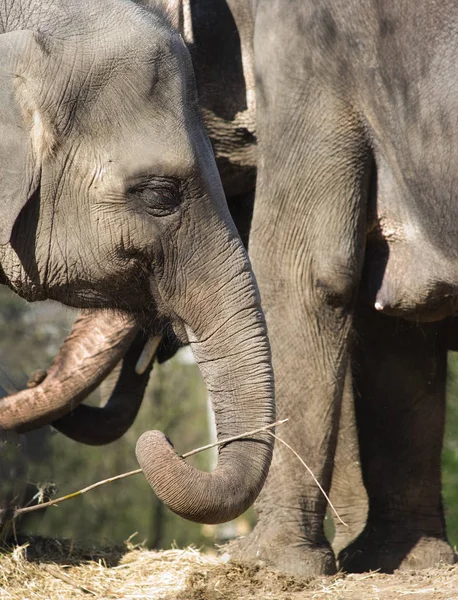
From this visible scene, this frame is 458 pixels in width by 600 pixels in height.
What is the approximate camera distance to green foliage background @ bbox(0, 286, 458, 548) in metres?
11.7

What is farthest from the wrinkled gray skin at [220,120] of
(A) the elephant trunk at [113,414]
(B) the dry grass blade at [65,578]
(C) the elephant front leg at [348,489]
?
(B) the dry grass blade at [65,578]

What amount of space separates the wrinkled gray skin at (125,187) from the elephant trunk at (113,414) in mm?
1676

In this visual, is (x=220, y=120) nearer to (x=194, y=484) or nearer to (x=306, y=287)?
(x=306, y=287)

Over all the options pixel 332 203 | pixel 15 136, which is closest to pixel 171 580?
pixel 332 203

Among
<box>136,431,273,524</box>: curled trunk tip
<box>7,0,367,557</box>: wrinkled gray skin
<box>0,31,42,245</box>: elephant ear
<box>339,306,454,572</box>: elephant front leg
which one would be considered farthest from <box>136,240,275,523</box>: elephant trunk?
<box>339,306,454,572</box>: elephant front leg

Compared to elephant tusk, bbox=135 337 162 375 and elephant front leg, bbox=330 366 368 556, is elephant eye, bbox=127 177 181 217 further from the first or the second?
elephant front leg, bbox=330 366 368 556

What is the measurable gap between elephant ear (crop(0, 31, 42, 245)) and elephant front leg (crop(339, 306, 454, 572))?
2.17m

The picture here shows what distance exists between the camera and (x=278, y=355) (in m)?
4.72

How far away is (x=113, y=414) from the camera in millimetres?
5328

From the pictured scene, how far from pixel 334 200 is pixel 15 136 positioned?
152 centimetres

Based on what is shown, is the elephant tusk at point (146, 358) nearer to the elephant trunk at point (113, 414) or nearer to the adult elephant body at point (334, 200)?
the elephant trunk at point (113, 414)

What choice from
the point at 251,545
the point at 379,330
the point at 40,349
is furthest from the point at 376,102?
the point at 40,349

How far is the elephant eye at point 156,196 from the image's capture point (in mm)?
3449

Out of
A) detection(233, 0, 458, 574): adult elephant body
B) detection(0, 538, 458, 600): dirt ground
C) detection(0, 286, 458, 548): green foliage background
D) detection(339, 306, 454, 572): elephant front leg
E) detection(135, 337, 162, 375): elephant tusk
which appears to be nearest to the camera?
detection(0, 538, 458, 600): dirt ground
